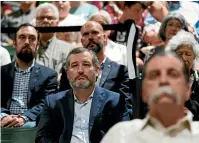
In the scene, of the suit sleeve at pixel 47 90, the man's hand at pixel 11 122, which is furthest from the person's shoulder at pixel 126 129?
the suit sleeve at pixel 47 90

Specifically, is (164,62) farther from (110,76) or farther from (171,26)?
(171,26)

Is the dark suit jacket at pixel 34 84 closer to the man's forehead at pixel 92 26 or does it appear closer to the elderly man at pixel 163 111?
the man's forehead at pixel 92 26

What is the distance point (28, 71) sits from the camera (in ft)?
19.8

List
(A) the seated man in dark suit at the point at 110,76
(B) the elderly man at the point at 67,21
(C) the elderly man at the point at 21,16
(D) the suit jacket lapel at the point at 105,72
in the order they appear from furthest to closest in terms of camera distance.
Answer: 1. (C) the elderly man at the point at 21,16
2. (B) the elderly man at the point at 67,21
3. (D) the suit jacket lapel at the point at 105,72
4. (A) the seated man in dark suit at the point at 110,76

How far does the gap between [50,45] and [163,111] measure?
4550mm

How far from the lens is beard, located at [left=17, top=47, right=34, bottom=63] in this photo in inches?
238

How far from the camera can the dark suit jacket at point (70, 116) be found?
187 inches

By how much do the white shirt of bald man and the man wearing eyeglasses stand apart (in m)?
3.90

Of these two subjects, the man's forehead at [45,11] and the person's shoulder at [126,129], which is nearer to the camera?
the person's shoulder at [126,129]

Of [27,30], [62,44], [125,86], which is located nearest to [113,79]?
[125,86]

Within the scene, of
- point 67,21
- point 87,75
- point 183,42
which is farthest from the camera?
point 67,21

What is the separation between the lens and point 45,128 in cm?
477

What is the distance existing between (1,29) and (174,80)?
14.9 feet

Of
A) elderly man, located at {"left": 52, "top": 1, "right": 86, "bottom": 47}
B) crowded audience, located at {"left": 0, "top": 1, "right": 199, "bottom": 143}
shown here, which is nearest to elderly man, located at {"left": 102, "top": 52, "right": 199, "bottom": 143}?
crowded audience, located at {"left": 0, "top": 1, "right": 199, "bottom": 143}
